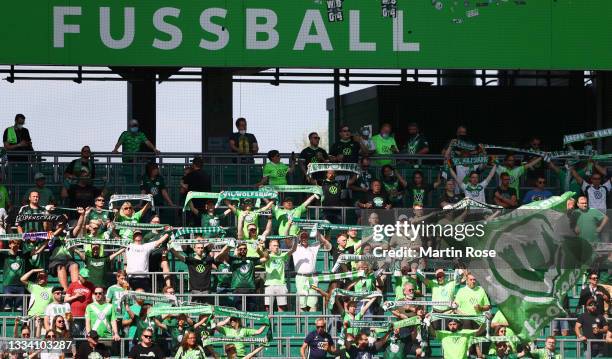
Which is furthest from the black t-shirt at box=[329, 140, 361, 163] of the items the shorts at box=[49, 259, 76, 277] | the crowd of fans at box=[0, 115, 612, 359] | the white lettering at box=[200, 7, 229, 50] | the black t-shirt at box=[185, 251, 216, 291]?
the shorts at box=[49, 259, 76, 277]

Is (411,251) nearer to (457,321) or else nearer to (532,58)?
(457,321)

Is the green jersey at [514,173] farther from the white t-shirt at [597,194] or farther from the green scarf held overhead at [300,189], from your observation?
the green scarf held overhead at [300,189]

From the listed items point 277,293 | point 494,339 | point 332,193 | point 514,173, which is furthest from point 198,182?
point 494,339

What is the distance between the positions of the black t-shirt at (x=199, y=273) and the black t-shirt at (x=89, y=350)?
1891 mm

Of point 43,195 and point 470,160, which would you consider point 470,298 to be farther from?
point 43,195

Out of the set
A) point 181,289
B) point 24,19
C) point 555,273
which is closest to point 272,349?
point 181,289

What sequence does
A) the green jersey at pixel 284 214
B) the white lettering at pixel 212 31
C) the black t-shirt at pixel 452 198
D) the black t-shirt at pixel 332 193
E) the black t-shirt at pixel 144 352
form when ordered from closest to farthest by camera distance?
the black t-shirt at pixel 144 352, the green jersey at pixel 284 214, the black t-shirt at pixel 452 198, the black t-shirt at pixel 332 193, the white lettering at pixel 212 31

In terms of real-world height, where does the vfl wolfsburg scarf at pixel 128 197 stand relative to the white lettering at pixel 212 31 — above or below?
below

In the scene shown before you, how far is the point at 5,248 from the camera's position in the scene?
2770cm

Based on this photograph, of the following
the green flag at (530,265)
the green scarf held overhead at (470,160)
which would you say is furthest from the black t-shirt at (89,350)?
the green scarf held overhead at (470,160)

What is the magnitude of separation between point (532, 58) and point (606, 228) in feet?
17.2

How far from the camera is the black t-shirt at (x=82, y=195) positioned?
2888 centimetres

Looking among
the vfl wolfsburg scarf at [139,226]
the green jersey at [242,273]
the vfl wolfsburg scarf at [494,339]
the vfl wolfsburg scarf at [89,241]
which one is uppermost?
the vfl wolfsburg scarf at [139,226]

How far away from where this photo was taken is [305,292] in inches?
1064
